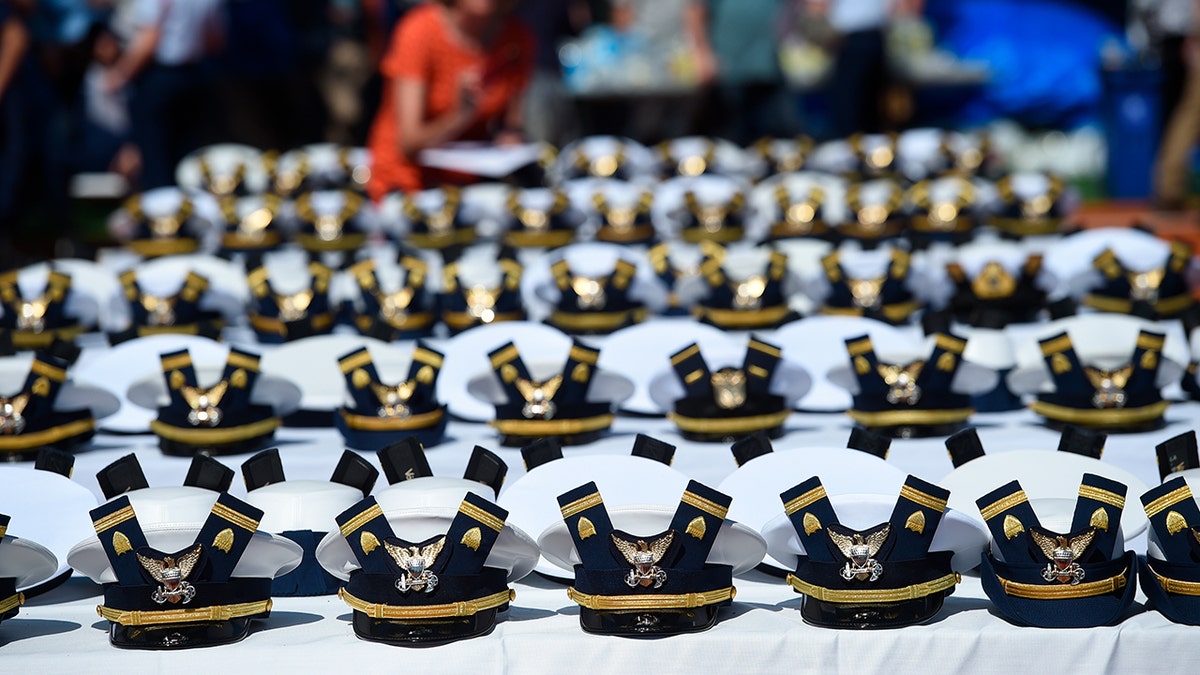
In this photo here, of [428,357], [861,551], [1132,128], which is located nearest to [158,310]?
[428,357]

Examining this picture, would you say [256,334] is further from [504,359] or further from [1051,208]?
[1051,208]

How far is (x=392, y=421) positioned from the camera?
2.30 metres

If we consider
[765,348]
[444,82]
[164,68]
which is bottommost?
[765,348]

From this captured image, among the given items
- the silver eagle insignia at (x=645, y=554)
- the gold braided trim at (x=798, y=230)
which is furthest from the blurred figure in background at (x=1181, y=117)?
the silver eagle insignia at (x=645, y=554)

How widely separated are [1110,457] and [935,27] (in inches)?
258

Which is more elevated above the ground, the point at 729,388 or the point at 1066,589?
the point at 729,388

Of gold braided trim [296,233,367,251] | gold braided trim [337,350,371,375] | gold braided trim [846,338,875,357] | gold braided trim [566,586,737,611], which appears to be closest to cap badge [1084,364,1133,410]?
gold braided trim [846,338,875,357]

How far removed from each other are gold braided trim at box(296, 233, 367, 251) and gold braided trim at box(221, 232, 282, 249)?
0.13m

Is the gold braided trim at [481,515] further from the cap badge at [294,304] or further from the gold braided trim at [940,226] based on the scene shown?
the gold braided trim at [940,226]

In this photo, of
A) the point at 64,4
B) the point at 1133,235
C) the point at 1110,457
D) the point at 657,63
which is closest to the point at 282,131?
the point at 64,4

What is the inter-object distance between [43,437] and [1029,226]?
2813 mm

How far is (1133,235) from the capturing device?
3379 millimetres

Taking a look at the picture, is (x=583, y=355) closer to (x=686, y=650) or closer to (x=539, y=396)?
(x=539, y=396)

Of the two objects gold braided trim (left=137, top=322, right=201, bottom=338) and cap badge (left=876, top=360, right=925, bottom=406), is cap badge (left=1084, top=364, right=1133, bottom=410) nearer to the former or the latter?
cap badge (left=876, top=360, right=925, bottom=406)
